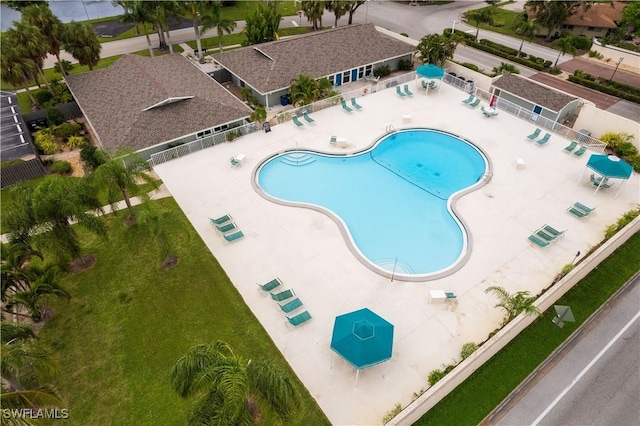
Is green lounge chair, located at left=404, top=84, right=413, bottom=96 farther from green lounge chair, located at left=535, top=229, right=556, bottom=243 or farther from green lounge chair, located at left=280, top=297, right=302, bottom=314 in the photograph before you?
green lounge chair, located at left=280, top=297, right=302, bottom=314

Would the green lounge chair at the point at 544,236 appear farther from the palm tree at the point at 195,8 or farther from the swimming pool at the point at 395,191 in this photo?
the palm tree at the point at 195,8

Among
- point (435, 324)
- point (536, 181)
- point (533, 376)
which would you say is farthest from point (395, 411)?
point (536, 181)

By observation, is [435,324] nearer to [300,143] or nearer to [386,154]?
[386,154]

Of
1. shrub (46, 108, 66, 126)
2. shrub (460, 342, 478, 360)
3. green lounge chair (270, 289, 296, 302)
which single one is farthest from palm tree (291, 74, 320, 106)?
shrub (460, 342, 478, 360)

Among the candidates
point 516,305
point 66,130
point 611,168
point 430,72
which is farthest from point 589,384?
point 66,130

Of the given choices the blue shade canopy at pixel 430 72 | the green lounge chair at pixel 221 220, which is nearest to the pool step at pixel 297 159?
the green lounge chair at pixel 221 220

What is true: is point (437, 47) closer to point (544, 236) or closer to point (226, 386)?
point (544, 236)
